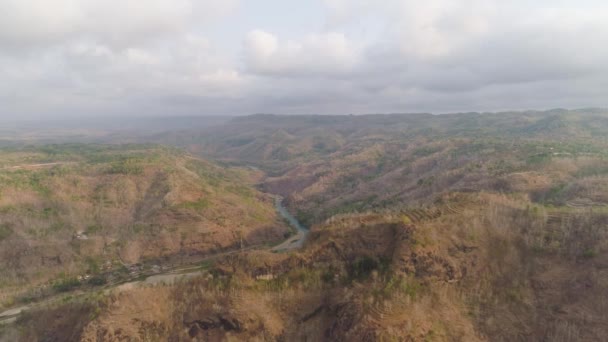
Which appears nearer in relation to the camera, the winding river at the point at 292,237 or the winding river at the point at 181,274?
the winding river at the point at 181,274

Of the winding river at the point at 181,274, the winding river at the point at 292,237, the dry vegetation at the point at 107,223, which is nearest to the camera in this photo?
the winding river at the point at 181,274

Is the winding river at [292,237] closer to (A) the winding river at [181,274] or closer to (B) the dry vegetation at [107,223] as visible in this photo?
(A) the winding river at [181,274]

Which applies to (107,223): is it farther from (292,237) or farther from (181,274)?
(292,237)

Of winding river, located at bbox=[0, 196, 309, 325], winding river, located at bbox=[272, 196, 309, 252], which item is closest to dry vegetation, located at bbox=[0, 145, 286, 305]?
winding river, located at bbox=[0, 196, 309, 325]

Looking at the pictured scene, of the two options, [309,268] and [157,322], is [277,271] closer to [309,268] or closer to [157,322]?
[309,268]

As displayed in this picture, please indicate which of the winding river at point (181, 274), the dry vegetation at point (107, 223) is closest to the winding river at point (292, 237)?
the winding river at point (181, 274)

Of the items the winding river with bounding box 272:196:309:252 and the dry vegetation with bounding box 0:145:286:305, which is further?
the winding river with bounding box 272:196:309:252

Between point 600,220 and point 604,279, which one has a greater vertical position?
point 600,220

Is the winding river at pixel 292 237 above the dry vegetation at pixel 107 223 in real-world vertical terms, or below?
below

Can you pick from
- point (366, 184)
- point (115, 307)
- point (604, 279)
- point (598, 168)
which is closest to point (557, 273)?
point (604, 279)

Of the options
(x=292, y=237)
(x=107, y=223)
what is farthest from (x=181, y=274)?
(x=292, y=237)

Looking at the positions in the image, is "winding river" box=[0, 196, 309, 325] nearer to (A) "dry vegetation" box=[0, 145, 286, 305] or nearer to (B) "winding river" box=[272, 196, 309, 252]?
(B) "winding river" box=[272, 196, 309, 252]
